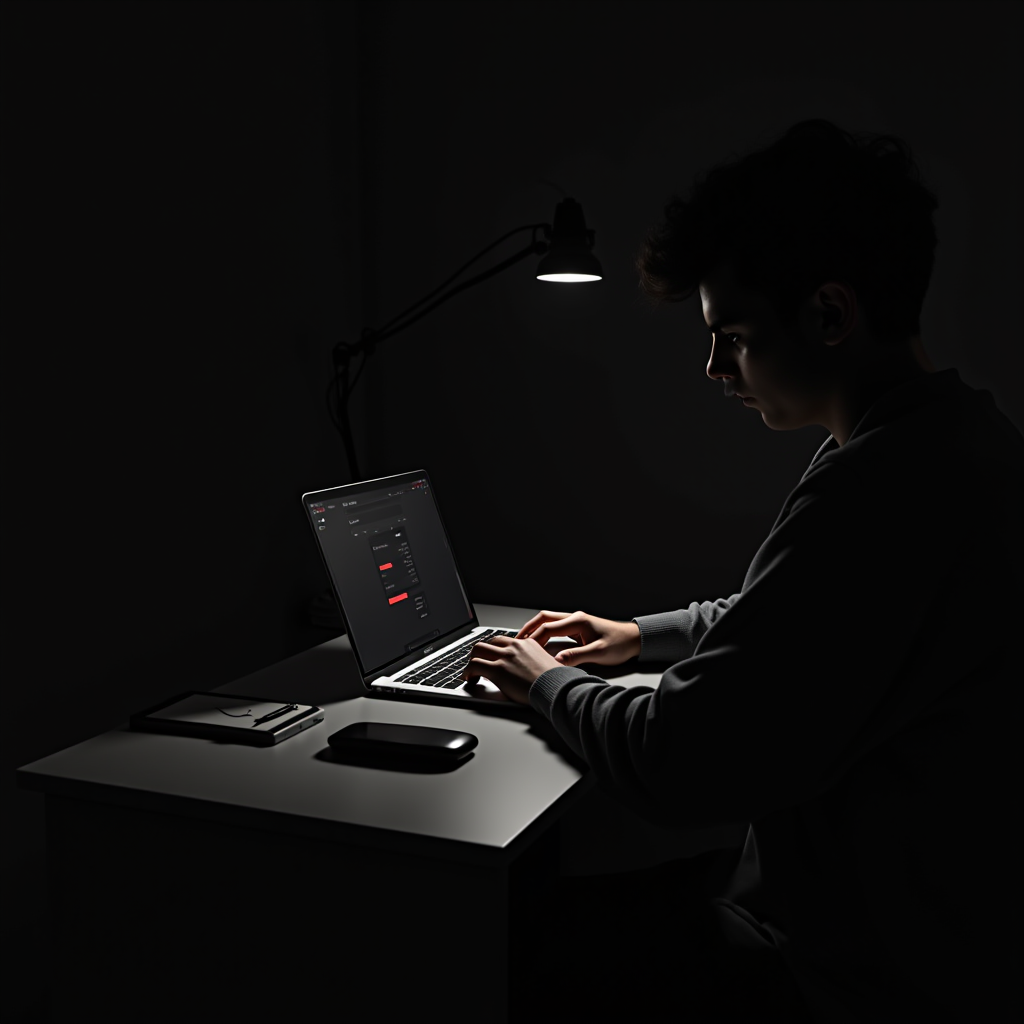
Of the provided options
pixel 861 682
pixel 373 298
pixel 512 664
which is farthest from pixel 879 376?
pixel 373 298

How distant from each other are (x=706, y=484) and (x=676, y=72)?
0.89 meters

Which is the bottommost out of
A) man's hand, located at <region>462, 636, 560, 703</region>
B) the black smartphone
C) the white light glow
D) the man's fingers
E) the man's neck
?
the black smartphone

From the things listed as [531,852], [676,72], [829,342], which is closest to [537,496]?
[531,852]

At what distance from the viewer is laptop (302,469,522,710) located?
1.41 metres

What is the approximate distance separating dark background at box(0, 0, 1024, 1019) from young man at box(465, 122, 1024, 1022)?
1.08 meters

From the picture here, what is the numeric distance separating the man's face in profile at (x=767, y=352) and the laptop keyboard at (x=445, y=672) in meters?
0.57

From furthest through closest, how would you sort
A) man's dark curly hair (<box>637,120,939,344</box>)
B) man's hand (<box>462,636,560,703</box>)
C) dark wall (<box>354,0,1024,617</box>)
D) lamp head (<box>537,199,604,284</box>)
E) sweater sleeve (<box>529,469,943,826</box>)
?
dark wall (<box>354,0,1024,617</box>) < lamp head (<box>537,199,604,284</box>) < man's hand (<box>462,636,560,703</box>) < man's dark curly hair (<box>637,120,939,344</box>) < sweater sleeve (<box>529,469,943,826</box>)

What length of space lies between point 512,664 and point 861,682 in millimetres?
534

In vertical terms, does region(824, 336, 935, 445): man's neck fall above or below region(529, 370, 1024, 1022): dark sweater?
above

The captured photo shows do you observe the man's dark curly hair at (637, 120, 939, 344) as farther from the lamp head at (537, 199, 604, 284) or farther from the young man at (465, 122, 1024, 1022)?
the lamp head at (537, 199, 604, 284)

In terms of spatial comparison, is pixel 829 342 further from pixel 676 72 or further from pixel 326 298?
pixel 326 298

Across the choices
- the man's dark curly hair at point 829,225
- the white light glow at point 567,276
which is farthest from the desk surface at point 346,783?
the white light glow at point 567,276

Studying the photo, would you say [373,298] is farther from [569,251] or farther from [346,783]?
[346,783]

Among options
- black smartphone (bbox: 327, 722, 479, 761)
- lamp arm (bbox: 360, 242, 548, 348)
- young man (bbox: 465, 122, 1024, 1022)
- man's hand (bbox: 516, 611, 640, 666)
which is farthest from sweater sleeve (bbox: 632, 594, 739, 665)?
lamp arm (bbox: 360, 242, 548, 348)
